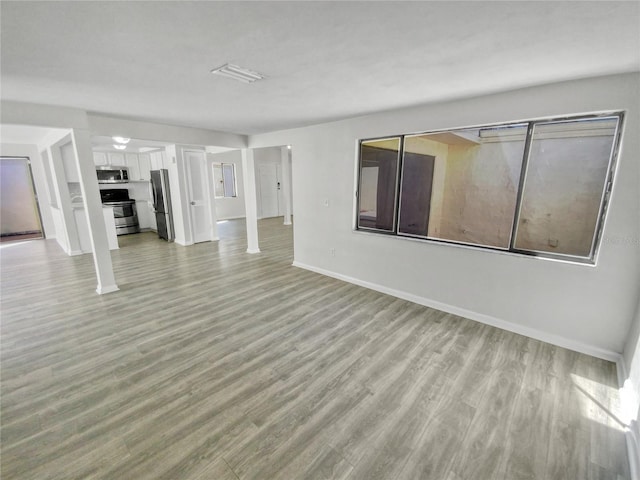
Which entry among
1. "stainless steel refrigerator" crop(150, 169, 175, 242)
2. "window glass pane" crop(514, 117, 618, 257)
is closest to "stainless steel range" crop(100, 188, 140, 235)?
"stainless steel refrigerator" crop(150, 169, 175, 242)

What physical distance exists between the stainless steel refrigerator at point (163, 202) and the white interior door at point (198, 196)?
0.66 m

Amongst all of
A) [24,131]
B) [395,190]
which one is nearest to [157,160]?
[24,131]

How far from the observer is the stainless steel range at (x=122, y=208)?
296 inches

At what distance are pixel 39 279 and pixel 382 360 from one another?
18.5ft

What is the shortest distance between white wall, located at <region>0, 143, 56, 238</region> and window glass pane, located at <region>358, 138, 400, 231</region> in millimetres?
8481

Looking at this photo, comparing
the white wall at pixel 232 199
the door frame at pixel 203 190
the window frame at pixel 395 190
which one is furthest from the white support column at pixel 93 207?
the white wall at pixel 232 199

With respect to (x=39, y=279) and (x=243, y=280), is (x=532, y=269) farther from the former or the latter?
(x=39, y=279)

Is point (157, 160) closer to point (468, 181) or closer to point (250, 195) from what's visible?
point (250, 195)

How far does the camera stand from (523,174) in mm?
2652

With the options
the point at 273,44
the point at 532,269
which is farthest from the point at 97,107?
the point at 532,269

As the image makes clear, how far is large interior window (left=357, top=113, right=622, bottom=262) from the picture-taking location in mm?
2512

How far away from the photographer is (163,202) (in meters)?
6.85

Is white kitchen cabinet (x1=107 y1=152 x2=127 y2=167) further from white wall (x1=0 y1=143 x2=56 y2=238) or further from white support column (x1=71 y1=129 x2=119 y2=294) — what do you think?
white support column (x1=71 y1=129 x2=119 y2=294)

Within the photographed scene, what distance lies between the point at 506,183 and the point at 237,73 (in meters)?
4.06
